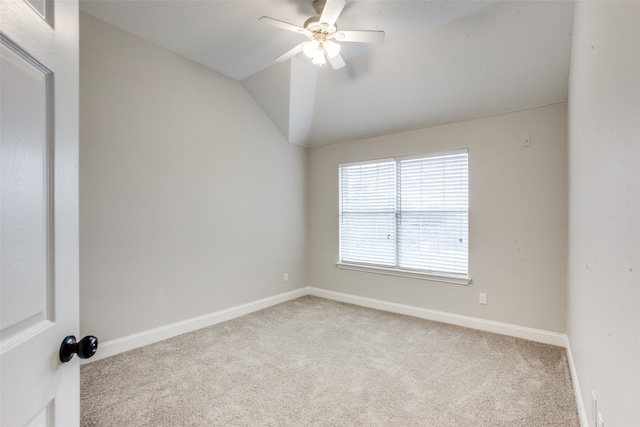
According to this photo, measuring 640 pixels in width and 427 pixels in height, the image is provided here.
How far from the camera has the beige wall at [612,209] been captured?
0.91 m

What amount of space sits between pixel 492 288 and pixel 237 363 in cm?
271

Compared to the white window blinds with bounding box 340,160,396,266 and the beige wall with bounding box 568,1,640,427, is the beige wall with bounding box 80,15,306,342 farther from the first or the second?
A: the beige wall with bounding box 568,1,640,427

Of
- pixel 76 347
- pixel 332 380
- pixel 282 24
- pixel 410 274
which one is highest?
pixel 282 24

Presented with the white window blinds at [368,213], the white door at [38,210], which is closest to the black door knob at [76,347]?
the white door at [38,210]

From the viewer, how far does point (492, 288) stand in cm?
336

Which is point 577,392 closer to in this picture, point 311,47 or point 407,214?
point 407,214

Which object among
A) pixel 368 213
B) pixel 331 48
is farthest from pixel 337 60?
pixel 368 213

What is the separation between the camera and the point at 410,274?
390cm

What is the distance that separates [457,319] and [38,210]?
3817 millimetres

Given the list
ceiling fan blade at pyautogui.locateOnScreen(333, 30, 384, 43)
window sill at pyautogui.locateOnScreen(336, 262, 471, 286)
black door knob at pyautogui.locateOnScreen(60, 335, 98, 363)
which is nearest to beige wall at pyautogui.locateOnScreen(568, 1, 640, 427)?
ceiling fan blade at pyautogui.locateOnScreen(333, 30, 384, 43)

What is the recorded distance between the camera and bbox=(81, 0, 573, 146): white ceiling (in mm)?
2465

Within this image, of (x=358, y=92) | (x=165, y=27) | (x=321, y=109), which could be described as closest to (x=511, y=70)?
(x=358, y=92)

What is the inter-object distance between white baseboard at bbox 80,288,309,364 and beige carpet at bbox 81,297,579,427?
0.08 metres

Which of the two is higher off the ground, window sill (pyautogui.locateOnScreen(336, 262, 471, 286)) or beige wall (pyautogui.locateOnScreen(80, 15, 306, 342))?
beige wall (pyautogui.locateOnScreen(80, 15, 306, 342))
